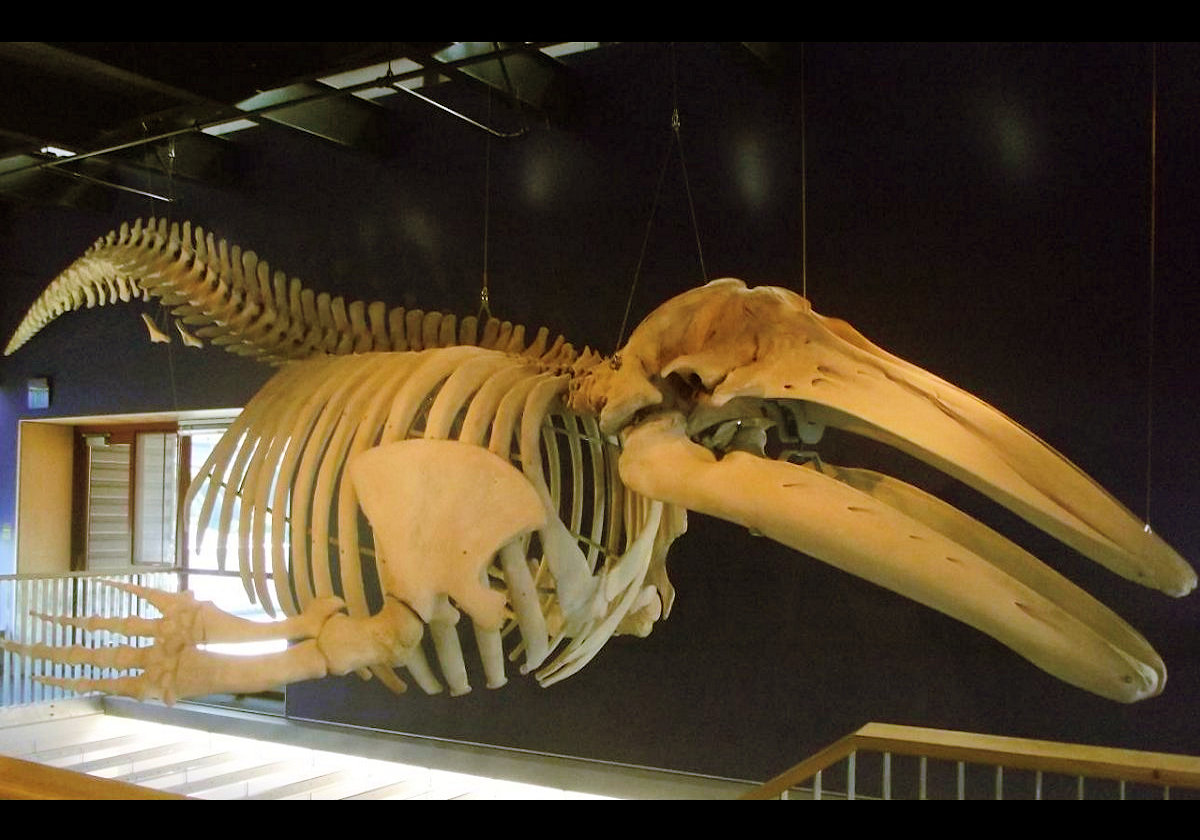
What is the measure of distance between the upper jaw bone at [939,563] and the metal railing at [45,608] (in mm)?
3842

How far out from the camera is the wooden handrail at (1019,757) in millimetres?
1614

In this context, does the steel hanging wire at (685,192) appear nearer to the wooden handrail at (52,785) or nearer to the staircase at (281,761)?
the staircase at (281,761)

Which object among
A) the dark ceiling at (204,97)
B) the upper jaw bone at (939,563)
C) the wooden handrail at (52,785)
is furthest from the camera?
the dark ceiling at (204,97)

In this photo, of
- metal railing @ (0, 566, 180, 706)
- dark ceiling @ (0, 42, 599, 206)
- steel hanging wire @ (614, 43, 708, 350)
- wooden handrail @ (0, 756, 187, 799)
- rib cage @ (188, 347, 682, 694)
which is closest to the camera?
wooden handrail @ (0, 756, 187, 799)

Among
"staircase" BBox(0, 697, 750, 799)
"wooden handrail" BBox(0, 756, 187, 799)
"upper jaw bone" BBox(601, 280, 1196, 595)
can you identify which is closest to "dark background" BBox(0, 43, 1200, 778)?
"staircase" BBox(0, 697, 750, 799)

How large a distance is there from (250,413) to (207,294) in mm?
529

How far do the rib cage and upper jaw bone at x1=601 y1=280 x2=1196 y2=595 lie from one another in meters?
0.36

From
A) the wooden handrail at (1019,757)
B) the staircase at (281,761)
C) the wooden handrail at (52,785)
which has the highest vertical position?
the wooden handrail at (52,785)

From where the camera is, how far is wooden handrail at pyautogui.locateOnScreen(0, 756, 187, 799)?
4.28 feet

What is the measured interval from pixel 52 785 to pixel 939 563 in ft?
4.60

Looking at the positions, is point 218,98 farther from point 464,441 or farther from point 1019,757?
point 1019,757

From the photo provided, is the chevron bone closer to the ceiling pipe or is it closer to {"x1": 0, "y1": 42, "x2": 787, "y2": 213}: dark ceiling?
{"x1": 0, "y1": 42, "x2": 787, "y2": 213}: dark ceiling

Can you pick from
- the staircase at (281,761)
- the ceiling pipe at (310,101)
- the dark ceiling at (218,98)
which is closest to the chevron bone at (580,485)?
the dark ceiling at (218,98)
